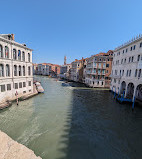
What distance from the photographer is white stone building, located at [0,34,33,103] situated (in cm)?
1525

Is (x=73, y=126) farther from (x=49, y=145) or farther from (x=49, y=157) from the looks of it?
(x=49, y=157)

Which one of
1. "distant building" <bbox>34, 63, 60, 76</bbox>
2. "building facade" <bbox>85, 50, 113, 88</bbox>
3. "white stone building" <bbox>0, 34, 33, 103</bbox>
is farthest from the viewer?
"distant building" <bbox>34, 63, 60, 76</bbox>

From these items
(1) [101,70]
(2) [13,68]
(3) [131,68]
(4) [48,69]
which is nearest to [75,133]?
(2) [13,68]

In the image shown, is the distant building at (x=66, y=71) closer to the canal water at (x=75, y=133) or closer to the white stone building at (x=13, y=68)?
the white stone building at (x=13, y=68)

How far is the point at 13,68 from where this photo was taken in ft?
56.4

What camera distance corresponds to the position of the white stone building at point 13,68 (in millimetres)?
15250

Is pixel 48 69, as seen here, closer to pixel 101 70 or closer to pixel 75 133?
pixel 101 70

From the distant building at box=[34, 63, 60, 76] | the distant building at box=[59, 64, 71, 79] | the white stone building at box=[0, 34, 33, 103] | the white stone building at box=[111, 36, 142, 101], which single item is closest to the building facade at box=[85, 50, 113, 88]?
the white stone building at box=[111, 36, 142, 101]

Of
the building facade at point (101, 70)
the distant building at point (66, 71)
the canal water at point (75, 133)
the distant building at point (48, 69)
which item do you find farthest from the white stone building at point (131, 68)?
the distant building at point (48, 69)

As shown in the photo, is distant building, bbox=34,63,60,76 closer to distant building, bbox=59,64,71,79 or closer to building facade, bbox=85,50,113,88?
distant building, bbox=59,64,71,79

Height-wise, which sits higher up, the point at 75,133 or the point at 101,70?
the point at 101,70

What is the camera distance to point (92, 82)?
41250 millimetres

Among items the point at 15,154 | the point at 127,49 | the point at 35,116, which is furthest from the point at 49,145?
the point at 127,49

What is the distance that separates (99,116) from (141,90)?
16.3 meters
